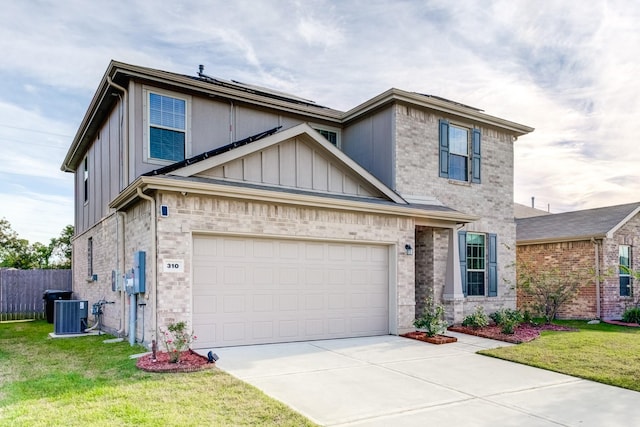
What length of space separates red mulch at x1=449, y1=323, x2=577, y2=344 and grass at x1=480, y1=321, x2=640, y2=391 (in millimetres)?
246

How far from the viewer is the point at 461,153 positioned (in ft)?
46.3

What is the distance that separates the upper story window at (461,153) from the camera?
13.7m

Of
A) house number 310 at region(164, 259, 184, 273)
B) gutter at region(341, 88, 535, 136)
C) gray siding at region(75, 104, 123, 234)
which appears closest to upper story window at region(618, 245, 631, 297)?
gutter at region(341, 88, 535, 136)

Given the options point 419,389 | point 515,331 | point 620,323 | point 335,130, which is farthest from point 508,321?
point 335,130

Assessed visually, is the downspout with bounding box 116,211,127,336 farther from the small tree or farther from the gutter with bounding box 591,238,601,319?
the gutter with bounding box 591,238,601,319

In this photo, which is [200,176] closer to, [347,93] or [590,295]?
[347,93]

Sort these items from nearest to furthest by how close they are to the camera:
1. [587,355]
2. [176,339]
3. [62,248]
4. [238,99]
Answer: [176,339]
[587,355]
[238,99]
[62,248]

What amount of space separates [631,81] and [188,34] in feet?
36.3

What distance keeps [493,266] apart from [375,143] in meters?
5.13

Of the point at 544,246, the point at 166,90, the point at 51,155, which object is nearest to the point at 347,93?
the point at 166,90

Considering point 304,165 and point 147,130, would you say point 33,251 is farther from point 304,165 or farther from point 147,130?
point 304,165

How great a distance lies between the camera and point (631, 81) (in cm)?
1157

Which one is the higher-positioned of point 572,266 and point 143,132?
point 143,132

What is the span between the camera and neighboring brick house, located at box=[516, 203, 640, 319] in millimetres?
15617
